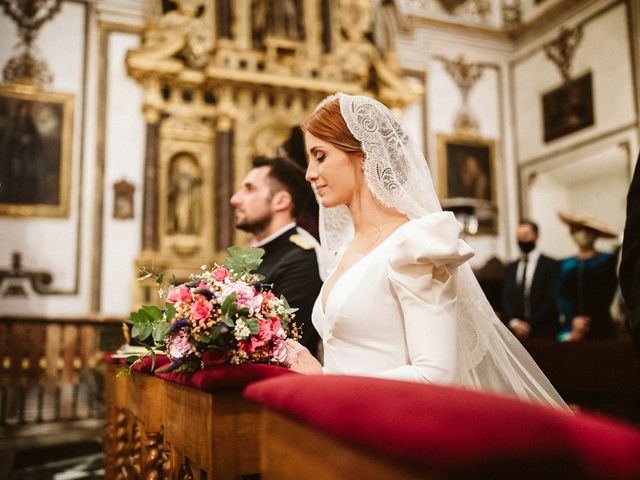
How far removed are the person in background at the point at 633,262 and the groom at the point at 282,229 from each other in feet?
4.95

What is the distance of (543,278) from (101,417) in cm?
459

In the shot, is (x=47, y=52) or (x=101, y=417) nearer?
(x=101, y=417)

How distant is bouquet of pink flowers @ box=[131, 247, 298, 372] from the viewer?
1734mm

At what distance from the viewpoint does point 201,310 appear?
1729mm

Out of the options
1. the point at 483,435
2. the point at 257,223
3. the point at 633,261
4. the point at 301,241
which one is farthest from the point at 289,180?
the point at 483,435

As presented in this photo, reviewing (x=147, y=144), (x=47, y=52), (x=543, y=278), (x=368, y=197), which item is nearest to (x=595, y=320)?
(x=543, y=278)

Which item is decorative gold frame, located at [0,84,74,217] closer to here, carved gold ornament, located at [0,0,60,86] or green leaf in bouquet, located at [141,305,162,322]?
carved gold ornament, located at [0,0,60,86]

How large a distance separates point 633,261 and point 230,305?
1.07m

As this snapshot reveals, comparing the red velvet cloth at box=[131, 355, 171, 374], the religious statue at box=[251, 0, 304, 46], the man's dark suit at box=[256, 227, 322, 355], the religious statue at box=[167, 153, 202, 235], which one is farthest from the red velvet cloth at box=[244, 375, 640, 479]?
the religious statue at box=[251, 0, 304, 46]

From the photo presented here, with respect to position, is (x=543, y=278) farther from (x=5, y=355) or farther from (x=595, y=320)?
(x=5, y=355)

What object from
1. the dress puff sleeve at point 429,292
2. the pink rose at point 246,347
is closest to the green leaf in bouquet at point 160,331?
the pink rose at point 246,347

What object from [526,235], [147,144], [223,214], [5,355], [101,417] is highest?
[147,144]

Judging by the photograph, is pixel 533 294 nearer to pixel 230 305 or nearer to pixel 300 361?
pixel 300 361

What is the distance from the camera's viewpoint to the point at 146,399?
7.51ft
